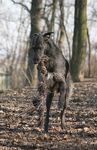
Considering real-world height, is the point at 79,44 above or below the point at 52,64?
above

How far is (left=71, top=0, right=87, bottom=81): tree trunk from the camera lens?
24.4 metres

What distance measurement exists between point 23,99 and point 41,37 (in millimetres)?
7808

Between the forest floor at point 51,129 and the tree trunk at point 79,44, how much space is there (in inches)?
309

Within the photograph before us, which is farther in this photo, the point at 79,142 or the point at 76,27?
the point at 76,27

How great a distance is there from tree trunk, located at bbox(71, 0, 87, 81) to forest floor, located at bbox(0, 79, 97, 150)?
785cm

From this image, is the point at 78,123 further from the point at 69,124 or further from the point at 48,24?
the point at 48,24

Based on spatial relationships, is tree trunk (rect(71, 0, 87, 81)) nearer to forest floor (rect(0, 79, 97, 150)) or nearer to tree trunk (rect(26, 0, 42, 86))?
tree trunk (rect(26, 0, 42, 86))

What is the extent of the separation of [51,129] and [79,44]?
14074 millimetres

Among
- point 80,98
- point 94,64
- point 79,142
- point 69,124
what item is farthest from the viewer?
point 94,64

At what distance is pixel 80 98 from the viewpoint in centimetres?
1695

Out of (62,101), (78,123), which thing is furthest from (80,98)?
(62,101)

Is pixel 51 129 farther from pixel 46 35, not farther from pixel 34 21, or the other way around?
pixel 34 21

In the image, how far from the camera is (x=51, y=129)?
1098 centimetres

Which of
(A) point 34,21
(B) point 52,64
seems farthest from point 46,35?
(A) point 34,21
